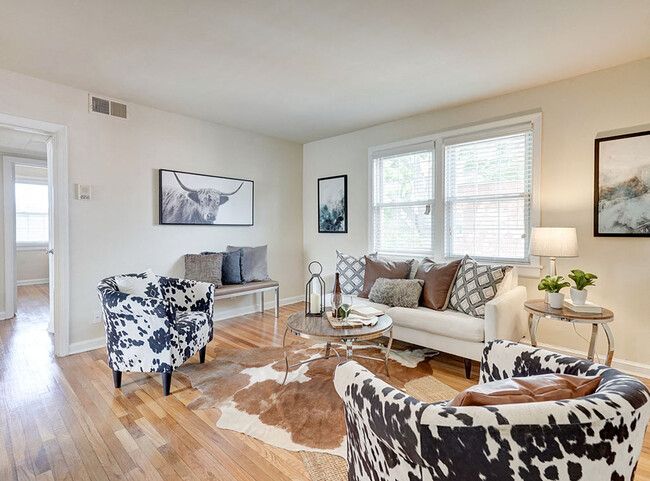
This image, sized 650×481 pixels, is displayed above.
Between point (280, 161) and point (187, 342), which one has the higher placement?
point (280, 161)

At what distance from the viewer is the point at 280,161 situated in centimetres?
526

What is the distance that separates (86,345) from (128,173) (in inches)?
71.7

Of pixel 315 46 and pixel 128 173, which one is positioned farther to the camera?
pixel 128 173

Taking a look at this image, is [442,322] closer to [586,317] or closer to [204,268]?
[586,317]

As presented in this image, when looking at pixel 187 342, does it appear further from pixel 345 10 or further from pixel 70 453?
pixel 345 10

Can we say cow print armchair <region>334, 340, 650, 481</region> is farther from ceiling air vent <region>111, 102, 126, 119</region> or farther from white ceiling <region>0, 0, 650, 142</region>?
ceiling air vent <region>111, 102, 126, 119</region>

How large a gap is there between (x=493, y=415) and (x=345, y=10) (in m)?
2.28

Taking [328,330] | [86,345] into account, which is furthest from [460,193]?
[86,345]

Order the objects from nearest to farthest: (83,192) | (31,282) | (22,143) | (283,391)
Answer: (283,391)
(83,192)
(22,143)
(31,282)

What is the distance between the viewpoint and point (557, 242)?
8.96 feet

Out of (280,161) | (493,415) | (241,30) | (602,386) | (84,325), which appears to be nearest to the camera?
(493,415)

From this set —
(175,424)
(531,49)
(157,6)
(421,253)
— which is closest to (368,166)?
(421,253)

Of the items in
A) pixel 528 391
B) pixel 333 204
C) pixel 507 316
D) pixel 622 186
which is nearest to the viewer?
pixel 528 391

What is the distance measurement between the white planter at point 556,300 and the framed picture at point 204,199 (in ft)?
12.0
